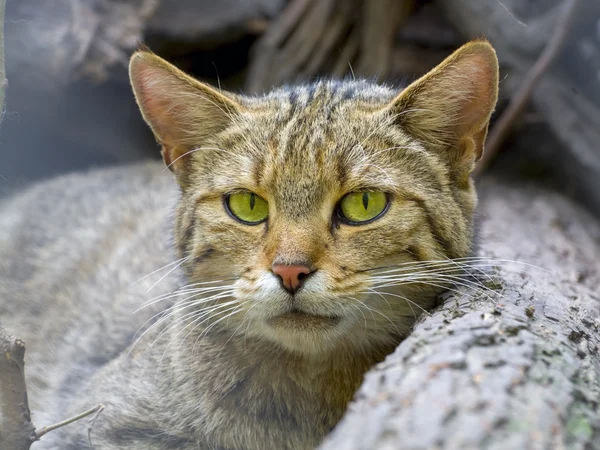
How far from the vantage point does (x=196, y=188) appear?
2.63 meters

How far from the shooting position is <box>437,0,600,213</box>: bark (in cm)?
360

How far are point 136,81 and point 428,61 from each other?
3.36 m

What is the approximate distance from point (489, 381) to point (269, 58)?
4.30 meters

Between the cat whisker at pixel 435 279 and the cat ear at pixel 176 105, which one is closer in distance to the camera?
the cat whisker at pixel 435 279

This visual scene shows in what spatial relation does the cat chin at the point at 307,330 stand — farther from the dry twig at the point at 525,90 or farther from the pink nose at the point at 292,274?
the dry twig at the point at 525,90

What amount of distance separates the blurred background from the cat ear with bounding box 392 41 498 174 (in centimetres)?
121

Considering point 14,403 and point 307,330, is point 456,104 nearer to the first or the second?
point 307,330

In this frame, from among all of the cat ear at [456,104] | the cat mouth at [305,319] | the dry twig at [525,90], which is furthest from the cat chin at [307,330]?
the dry twig at [525,90]

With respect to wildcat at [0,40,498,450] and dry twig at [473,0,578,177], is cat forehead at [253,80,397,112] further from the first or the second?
dry twig at [473,0,578,177]

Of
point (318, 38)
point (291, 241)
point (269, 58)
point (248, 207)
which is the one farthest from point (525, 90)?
point (291, 241)

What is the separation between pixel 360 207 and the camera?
2289 mm

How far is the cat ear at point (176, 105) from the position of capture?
2.57 metres

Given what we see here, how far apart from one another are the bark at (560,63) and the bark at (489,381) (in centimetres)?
183

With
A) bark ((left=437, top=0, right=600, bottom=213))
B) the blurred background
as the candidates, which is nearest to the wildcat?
the blurred background
